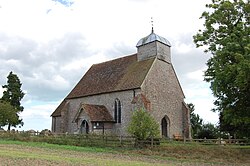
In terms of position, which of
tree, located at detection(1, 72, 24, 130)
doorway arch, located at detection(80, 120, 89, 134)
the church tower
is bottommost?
doorway arch, located at detection(80, 120, 89, 134)

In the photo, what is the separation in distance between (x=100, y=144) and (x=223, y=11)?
15.9 meters

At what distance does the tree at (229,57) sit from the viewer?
21.2 m

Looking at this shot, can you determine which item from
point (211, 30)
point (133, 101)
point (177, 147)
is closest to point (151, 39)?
point (133, 101)

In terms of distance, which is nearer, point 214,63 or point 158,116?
point 214,63

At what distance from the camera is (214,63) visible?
76.1ft

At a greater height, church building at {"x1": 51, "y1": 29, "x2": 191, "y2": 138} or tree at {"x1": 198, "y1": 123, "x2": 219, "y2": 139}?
church building at {"x1": 51, "y1": 29, "x2": 191, "y2": 138}

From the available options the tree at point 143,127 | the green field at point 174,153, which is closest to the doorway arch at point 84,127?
the tree at point 143,127

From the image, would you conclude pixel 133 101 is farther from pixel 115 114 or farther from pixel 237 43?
pixel 237 43

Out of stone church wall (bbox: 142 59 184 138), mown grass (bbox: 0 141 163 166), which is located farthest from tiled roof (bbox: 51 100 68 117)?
mown grass (bbox: 0 141 163 166)

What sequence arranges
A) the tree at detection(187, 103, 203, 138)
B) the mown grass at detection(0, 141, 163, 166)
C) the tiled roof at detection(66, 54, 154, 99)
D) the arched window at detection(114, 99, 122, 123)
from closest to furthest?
the mown grass at detection(0, 141, 163, 166)
the tiled roof at detection(66, 54, 154, 99)
the arched window at detection(114, 99, 122, 123)
the tree at detection(187, 103, 203, 138)

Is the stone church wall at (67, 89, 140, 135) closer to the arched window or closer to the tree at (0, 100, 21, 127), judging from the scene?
the arched window

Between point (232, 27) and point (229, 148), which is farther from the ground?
point (232, 27)

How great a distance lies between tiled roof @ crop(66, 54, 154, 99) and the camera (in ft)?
118

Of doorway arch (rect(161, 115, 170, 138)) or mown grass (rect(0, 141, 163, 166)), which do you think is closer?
mown grass (rect(0, 141, 163, 166))
